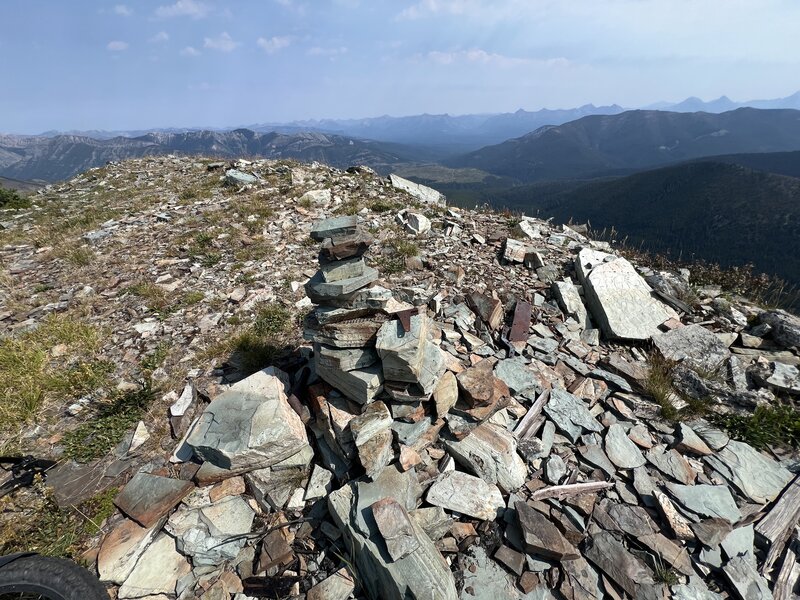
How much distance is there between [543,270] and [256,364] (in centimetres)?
732

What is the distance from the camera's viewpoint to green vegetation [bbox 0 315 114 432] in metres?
5.54

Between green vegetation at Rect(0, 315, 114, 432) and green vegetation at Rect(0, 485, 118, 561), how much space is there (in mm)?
1821

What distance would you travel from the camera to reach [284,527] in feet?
13.8

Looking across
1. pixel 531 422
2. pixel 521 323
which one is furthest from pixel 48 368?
pixel 521 323

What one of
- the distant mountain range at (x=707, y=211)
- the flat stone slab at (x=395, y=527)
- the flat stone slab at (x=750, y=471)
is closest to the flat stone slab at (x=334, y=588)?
the flat stone slab at (x=395, y=527)

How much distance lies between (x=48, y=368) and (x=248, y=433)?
489 centimetres

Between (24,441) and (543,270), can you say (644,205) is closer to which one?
(543,270)

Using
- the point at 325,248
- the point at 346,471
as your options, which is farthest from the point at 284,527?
the point at 325,248

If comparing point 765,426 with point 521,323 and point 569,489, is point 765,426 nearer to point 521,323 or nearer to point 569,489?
point 569,489

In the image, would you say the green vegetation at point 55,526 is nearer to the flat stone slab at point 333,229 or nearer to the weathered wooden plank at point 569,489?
the flat stone slab at point 333,229

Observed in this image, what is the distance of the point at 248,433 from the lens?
4457mm

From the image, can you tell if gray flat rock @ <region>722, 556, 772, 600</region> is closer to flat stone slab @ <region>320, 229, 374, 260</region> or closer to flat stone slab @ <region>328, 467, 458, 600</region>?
flat stone slab @ <region>328, 467, 458, 600</region>

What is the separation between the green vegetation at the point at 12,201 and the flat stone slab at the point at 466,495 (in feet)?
75.2

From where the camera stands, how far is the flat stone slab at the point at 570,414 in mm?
5184
